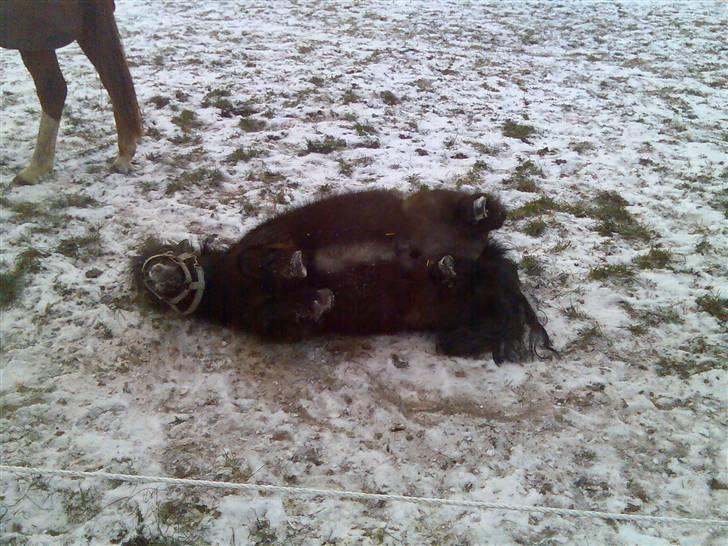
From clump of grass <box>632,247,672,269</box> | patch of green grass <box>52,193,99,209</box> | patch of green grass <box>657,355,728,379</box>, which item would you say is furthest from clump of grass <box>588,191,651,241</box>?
patch of green grass <box>52,193,99,209</box>

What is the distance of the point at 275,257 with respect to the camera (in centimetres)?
276

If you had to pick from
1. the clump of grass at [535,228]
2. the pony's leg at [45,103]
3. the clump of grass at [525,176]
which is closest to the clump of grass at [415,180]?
the clump of grass at [525,176]

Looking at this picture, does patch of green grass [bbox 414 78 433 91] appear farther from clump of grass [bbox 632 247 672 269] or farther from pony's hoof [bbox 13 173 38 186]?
pony's hoof [bbox 13 173 38 186]

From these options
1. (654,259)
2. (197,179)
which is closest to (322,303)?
(197,179)

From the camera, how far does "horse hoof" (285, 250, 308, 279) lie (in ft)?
8.87

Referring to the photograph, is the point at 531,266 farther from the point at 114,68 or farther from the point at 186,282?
the point at 114,68

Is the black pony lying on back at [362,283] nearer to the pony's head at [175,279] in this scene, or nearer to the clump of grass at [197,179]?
the pony's head at [175,279]

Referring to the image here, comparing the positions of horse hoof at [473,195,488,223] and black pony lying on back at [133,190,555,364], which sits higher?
horse hoof at [473,195,488,223]

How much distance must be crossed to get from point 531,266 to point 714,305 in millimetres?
1067

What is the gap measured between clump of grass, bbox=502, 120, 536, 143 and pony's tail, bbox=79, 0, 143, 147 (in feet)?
10.8

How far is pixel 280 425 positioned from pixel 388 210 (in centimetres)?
134

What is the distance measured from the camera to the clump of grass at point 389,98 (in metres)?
5.46

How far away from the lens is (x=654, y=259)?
11.5ft

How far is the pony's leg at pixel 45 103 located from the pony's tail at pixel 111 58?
279mm
